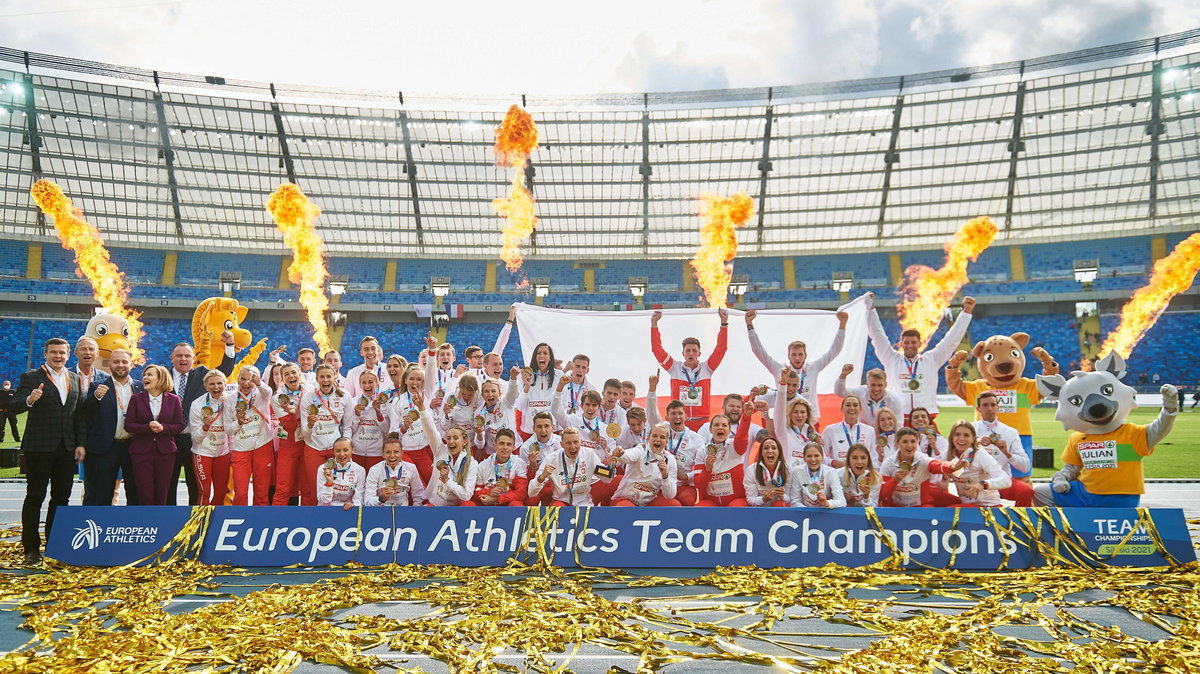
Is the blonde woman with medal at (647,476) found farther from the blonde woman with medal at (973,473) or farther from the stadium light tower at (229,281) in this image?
the stadium light tower at (229,281)

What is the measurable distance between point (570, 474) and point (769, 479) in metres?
1.88

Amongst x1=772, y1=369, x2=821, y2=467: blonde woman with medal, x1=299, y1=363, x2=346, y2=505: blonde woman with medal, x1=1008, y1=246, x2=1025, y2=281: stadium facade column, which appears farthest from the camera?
x1=1008, y1=246, x2=1025, y2=281: stadium facade column

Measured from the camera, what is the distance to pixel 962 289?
36.0 metres

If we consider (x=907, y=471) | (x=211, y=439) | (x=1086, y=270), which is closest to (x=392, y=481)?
(x=211, y=439)

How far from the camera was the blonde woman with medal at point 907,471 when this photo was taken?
21.7 feet

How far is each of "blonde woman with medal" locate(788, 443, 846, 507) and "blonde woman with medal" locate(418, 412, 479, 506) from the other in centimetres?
302

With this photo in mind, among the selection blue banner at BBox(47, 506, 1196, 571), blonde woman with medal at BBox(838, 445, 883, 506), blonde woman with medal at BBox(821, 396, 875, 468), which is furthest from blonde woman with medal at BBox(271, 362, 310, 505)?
blonde woman with medal at BBox(821, 396, 875, 468)

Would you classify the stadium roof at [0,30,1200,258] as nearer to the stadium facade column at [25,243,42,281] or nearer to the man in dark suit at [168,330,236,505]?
the stadium facade column at [25,243,42,281]

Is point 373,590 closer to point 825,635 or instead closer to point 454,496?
point 454,496

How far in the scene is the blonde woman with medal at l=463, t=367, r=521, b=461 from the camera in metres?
7.57

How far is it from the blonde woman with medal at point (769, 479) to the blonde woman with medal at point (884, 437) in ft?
3.53

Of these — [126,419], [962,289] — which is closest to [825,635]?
[126,419]

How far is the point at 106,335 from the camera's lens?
29.7 feet

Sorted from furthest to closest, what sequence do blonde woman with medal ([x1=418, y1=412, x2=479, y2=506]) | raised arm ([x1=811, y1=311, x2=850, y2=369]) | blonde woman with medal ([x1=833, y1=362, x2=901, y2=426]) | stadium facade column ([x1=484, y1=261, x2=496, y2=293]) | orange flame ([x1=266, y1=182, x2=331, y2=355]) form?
stadium facade column ([x1=484, y1=261, x2=496, y2=293]) → orange flame ([x1=266, y1=182, x2=331, y2=355]) → raised arm ([x1=811, y1=311, x2=850, y2=369]) → blonde woman with medal ([x1=833, y1=362, x2=901, y2=426]) → blonde woman with medal ([x1=418, y1=412, x2=479, y2=506])
